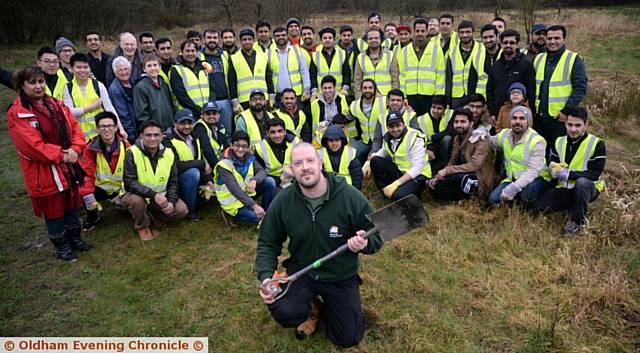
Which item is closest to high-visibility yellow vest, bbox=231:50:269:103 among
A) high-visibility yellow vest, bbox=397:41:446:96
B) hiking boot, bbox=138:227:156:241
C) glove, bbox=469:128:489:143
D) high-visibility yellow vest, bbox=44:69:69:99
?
high-visibility yellow vest, bbox=397:41:446:96

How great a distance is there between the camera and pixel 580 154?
4.86 m

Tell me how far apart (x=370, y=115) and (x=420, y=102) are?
1.03 m

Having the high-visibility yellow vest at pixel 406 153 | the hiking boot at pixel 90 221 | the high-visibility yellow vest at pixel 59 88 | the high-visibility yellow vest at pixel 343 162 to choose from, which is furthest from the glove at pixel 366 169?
the high-visibility yellow vest at pixel 59 88

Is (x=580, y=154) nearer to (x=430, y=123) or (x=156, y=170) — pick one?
(x=430, y=123)

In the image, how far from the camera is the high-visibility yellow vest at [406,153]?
5.83 meters

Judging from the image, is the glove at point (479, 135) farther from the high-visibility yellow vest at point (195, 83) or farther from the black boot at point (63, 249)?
the black boot at point (63, 249)

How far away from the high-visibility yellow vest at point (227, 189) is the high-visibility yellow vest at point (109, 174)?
1.11 metres

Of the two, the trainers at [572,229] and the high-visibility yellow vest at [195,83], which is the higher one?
the high-visibility yellow vest at [195,83]

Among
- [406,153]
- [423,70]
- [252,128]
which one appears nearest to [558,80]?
[423,70]

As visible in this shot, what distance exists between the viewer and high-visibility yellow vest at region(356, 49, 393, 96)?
23.4 feet

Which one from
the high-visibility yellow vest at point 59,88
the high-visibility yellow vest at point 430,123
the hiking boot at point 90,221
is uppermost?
the high-visibility yellow vest at point 59,88

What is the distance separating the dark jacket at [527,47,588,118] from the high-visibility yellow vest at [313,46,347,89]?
3.05 metres

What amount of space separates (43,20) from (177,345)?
75.0ft

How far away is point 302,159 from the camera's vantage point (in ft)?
10.1
